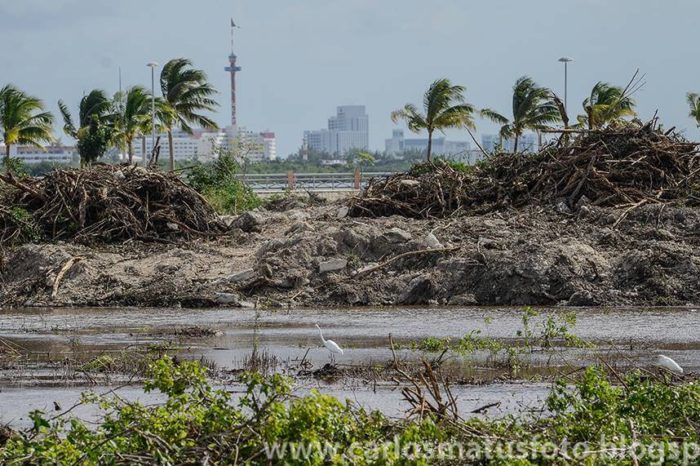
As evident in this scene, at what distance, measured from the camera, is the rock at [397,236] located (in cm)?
2350

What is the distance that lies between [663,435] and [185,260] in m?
16.9

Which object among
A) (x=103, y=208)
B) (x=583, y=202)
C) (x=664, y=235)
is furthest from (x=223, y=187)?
(x=664, y=235)

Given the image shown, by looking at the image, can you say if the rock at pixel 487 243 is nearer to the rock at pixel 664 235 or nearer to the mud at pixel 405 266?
the mud at pixel 405 266

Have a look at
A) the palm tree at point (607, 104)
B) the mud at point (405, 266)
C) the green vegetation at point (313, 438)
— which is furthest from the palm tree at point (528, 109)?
the green vegetation at point (313, 438)

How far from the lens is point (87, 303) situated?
2234 centimetres

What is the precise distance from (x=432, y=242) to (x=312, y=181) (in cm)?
3125

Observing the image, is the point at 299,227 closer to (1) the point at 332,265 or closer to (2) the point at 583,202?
(1) the point at 332,265

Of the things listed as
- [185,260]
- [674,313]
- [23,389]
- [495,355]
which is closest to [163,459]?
[23,389]

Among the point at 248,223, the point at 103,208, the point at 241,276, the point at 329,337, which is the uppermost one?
the point at 103,208

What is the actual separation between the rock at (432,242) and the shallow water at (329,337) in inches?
86.3

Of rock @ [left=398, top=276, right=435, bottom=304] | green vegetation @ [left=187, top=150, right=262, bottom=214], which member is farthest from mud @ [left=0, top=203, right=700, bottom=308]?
green vegetation @ [left=187, top=150, right=262, bottom=214]

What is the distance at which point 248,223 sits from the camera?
90.6 feet

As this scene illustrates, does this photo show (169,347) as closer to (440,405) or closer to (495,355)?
(495,355)

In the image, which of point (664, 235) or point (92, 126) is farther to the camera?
point (92, 126)
